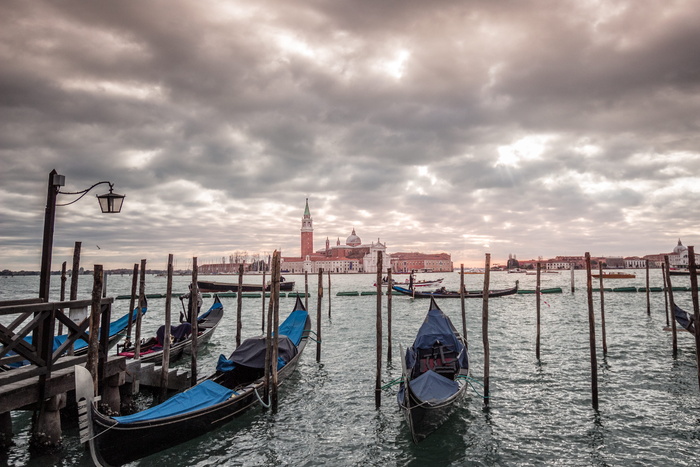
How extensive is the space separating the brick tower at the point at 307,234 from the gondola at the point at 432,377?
396 ft

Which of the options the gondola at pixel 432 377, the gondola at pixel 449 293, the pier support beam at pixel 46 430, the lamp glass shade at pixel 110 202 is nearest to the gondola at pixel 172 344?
the pier support beam at pixel 46 430

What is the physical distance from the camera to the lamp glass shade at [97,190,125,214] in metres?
6.09

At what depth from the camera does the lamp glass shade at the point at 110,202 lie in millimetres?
6090

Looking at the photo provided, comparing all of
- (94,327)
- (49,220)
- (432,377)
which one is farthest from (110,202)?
(432,377)

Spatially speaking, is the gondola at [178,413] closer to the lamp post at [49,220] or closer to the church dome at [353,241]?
the lamp post at [49,220]

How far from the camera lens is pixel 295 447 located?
6043mm

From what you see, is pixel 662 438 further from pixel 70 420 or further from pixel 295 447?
pixel 70 420

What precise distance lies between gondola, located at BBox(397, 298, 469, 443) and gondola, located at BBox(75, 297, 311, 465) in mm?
2693

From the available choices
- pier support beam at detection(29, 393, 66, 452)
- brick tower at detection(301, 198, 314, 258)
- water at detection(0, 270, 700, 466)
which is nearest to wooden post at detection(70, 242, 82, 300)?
water at detection(0, 270, 700, 466)

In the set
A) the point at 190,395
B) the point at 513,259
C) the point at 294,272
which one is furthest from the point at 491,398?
the point at 513,259

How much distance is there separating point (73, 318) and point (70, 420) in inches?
69.6

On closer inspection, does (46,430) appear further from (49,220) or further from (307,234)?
(307,234)

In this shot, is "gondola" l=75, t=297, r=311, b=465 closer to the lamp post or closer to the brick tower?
the lamp post

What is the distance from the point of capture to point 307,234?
130 m
